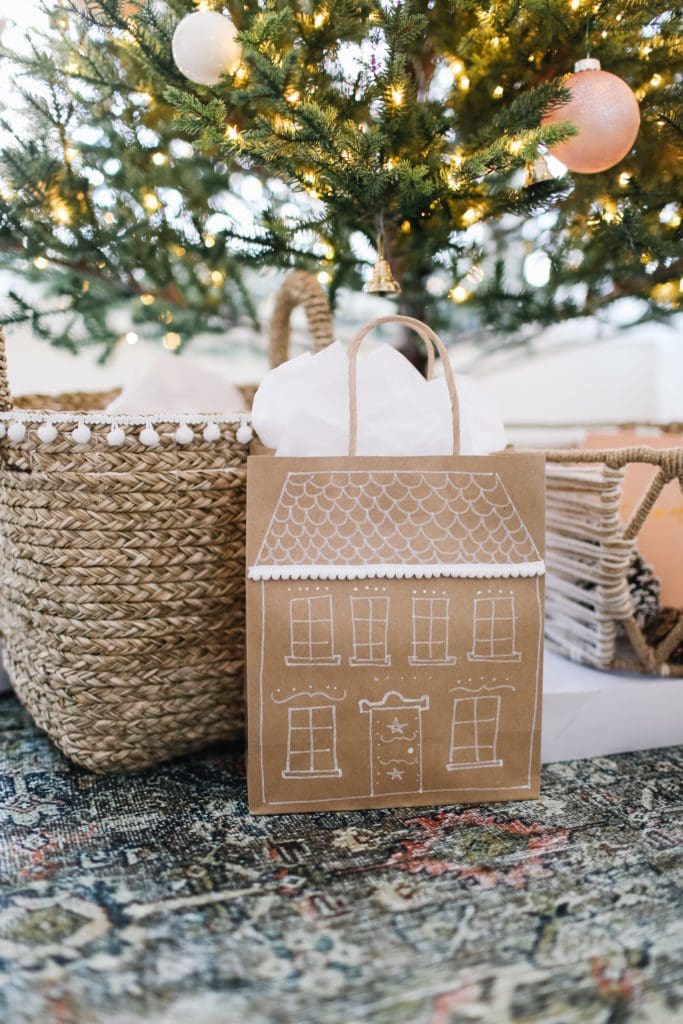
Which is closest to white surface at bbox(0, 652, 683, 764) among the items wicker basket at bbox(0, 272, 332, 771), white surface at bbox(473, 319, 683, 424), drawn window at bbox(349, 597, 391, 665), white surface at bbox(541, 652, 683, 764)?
white surface at bbox(541, 652, 683, 764)

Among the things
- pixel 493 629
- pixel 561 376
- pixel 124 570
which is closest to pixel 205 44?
pixel 124 570

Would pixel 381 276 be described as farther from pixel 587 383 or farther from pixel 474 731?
pixel 587 383

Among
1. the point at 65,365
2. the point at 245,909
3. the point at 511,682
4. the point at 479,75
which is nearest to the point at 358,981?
the point at 245,909

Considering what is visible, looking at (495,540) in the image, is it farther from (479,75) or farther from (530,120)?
(479,75)

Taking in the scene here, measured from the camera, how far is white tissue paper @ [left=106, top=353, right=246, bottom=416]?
3.14ft

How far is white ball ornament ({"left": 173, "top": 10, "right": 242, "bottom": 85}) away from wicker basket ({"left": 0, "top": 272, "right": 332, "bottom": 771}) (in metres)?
0.33

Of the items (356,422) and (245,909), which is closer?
(245,909)

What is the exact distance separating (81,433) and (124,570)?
128mm

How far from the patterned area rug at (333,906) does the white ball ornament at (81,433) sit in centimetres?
32

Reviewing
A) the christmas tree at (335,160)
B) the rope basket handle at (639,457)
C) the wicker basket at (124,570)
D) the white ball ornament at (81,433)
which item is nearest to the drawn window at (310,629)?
the wicker basket at (124,570)

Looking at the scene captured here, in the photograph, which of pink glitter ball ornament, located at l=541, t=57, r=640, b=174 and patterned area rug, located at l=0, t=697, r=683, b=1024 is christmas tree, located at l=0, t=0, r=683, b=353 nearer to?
pink glitter ball ornament, located at l=541, t=57, r=640, b=174

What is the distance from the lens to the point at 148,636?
27.4 inches

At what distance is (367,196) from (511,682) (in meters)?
0.52

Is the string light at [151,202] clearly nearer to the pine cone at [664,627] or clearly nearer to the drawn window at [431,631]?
the drawn window at [431,631]
